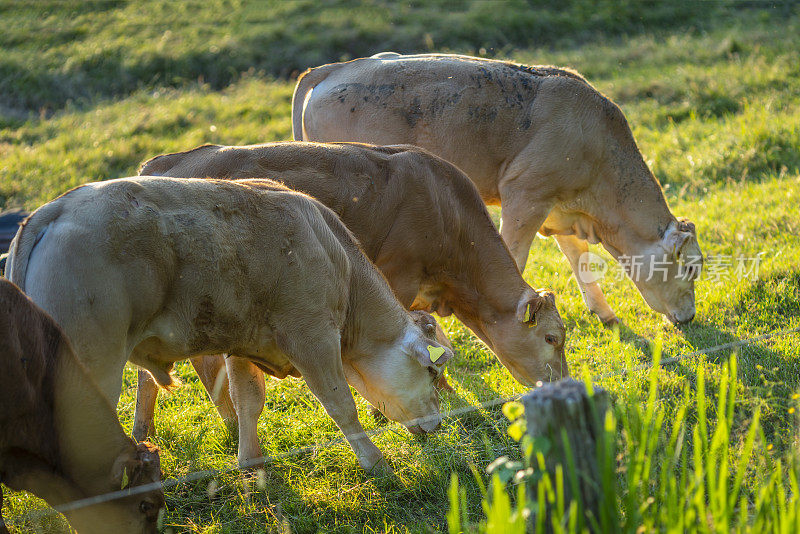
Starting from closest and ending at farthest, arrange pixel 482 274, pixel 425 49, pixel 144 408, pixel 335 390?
pixel 335 390, pixel 144 408, pixel 482 274, pixel 425 49

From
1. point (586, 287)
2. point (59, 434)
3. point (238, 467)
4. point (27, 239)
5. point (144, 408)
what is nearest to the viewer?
point (59, 434)

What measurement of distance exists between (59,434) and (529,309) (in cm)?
331

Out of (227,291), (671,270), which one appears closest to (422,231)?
(227,291)

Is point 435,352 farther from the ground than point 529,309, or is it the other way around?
point 435,352

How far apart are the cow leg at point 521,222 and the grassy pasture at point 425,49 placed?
2.58ft

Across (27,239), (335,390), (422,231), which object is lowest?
(335,390)

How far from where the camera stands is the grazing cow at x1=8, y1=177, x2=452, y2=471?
11.9 ft

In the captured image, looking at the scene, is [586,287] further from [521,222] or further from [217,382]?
[217,382]

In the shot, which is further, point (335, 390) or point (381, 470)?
point (381, 470)

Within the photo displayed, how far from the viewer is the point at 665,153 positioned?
11.5 m

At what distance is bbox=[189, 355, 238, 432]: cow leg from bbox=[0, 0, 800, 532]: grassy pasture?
0.10 meters

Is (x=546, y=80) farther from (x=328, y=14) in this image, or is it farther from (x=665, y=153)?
(x=328, y=14)

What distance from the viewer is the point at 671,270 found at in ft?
23.4

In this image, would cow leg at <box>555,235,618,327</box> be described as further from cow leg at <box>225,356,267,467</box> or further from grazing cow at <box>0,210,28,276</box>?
grazing cow at <box>0,210,28,276</box>
